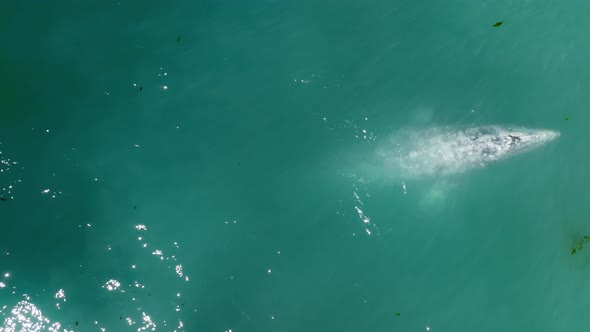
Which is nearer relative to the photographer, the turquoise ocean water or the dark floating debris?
the turquoise ocean water

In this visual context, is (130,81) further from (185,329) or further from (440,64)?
(440,64)

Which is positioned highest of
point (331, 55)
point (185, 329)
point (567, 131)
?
point (331, 55)

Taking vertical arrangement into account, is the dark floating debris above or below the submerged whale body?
below

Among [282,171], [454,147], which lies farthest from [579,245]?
[282,171]

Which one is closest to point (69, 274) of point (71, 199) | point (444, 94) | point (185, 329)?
point (71, 199)

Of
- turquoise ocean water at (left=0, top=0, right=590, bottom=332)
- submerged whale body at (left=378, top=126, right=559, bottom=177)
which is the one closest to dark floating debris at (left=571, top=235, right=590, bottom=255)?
turquoise ocean water at (left=0, top=0, right=590, bottom=332)

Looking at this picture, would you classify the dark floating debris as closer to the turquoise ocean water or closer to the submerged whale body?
the turquoise ocean water

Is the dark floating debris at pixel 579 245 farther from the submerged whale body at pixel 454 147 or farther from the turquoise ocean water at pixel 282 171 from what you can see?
the submerged whale body at pixel 454 147
